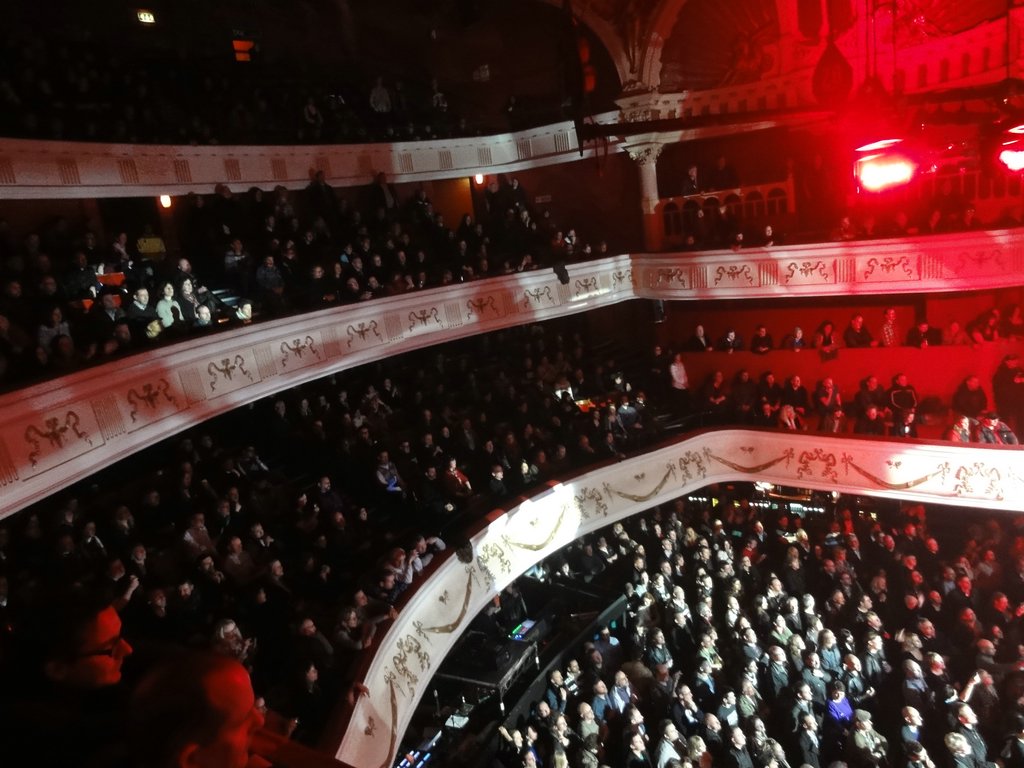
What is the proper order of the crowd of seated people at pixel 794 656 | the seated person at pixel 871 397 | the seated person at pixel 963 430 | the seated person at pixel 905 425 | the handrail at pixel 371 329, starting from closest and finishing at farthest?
the handrail at pixel 371 329
the crowd of seated people at pixel 794 656
the seated person at pixel 963 430
the seated person at pixel 905 425
the seated person at pixel 871 397

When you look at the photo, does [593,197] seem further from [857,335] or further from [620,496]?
[620,496]

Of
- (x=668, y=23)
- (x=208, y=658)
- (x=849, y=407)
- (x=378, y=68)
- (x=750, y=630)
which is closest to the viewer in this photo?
A: (x=208, y=658)

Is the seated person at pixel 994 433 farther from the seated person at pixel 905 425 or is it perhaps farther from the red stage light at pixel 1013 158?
the red stage light at pixel 1013 158

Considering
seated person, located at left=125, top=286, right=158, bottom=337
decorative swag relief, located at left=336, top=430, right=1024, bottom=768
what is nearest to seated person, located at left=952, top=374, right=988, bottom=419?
decorative swag relief, located at left=336, top=430, right=1024, bottom=768

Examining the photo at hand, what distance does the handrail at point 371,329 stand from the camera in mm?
6141

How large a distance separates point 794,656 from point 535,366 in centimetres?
670

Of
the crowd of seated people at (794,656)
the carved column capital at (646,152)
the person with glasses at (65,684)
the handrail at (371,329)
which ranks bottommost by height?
the crowd of seated people at (794,656)

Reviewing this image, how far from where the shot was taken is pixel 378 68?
1514cm

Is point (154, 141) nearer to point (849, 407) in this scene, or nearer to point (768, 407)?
point (768, 407)

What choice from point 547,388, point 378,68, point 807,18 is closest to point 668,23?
point 807,18

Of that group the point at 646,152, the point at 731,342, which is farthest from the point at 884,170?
the point at 646,152

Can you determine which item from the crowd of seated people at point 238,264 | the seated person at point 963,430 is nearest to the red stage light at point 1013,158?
the seated person at point 963,430

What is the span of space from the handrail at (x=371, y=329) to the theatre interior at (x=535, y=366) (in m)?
0.05

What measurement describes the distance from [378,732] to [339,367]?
202 inches
